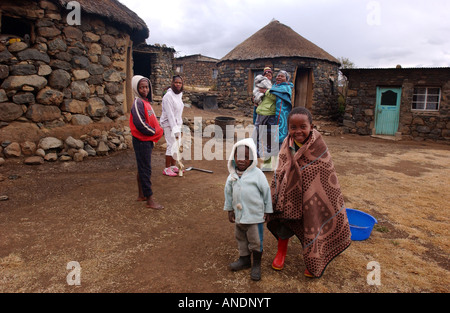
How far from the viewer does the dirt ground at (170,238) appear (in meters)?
2.47

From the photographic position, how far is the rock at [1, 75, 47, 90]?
5.38m

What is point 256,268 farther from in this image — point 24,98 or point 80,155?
point 24,98

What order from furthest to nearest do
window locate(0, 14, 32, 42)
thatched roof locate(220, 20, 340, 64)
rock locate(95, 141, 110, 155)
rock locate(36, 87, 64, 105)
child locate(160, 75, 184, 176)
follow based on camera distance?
→ thatched roof locate(220, 20, 340, 64)
window locate(0, 14, 32, 42)
rock locate(95, 141, 110, 155)
rock locate(36, 87, 64, 105)
child locate(160, 75, 184, 176)

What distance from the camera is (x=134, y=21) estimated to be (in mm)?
7465

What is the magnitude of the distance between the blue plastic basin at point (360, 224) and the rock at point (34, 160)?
5.39 meters

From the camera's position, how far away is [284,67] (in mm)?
15531

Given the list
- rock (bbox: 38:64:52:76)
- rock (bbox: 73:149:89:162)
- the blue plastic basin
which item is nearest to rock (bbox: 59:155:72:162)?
rock (bbox: 73:149:89:162)

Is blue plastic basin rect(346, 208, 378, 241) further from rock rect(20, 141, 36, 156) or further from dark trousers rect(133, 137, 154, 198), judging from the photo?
rock rect(20, 141, 36, 156)

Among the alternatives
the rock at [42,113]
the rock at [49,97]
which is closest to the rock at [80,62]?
the rock at [49,97]

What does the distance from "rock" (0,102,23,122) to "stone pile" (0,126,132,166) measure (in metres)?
0.45

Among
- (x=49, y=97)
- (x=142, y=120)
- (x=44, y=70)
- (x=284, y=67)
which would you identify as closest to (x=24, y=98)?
(x=49, y=97)

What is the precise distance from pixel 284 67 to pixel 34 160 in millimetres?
13000

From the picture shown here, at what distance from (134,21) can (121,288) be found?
22.8 feet
